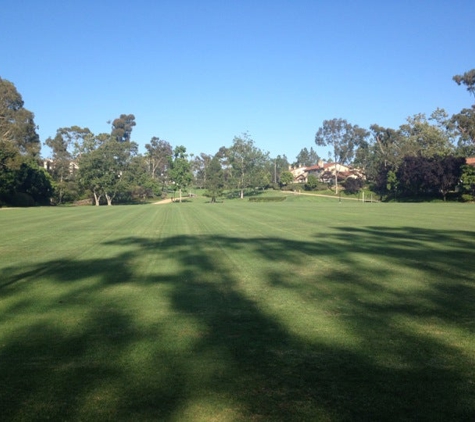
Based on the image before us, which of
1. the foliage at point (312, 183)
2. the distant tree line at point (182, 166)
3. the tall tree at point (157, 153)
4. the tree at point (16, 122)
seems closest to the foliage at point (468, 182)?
the distant tree line at point (182, 166)

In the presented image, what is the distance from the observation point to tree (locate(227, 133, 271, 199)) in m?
105

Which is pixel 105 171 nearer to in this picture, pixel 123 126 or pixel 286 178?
pixel 286 178

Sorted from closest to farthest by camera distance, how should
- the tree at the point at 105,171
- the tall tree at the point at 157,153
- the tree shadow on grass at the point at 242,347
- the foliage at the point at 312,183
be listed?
1. the tree shadow on grass at the point at 242,347
2. the tree at the point at 105,171
3. the foliage at the point at 312,183
4. the tall tree at the point at 157,153

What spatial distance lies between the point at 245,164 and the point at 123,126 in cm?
5883

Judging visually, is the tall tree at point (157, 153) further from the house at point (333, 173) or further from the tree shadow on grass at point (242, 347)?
the tree shadow on grass at point (242, 347)

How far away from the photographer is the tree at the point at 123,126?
144 m

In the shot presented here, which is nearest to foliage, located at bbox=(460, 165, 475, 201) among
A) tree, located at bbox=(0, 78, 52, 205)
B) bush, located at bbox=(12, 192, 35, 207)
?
tree, located at bbox=(0, 78, 52, 205)

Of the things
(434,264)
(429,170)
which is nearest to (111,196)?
(429,170)

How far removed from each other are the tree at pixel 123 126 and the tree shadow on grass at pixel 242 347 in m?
140

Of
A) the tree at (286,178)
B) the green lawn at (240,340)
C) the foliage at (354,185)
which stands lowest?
the green lawn at (240,340)

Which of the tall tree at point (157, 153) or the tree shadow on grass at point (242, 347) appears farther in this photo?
the tall tree at point (157, 153)

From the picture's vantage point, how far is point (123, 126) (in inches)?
5827

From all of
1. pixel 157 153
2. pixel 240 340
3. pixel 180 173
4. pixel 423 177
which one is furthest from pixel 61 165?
pixel 240 340

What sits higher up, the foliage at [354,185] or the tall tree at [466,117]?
the tall tree at [466,117]
